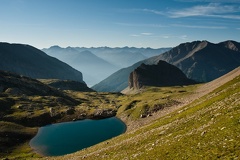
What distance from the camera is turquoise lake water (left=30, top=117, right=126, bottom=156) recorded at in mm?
112425

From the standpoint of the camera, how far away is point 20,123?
152625mm

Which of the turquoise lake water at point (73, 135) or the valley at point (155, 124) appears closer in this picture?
the valley at point (155, 124)

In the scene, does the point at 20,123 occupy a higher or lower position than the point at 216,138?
lower

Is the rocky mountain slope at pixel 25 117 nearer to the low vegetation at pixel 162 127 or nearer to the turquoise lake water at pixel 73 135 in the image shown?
the low vegetation at pixel 162 127

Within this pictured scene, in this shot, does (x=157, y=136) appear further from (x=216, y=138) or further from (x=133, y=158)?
(x=216, y=138)

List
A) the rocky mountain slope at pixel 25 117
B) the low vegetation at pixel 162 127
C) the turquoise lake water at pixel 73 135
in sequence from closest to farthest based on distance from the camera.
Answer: the low vegetation at pixel 162 127, the turquoise lake water at pixel 73 135, the rocky mountain slope at pixel 25 117

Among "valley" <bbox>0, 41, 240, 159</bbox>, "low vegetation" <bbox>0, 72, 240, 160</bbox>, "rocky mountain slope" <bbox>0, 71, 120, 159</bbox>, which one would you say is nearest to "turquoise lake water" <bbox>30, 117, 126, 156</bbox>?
"valley" <bbox>0, 41, 240, 159</bbox>

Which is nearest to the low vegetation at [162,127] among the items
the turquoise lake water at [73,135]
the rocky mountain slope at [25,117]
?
the rocky mountain slope at [25,117]

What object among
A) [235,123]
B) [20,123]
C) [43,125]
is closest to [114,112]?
[43,125]

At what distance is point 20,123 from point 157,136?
131 metres

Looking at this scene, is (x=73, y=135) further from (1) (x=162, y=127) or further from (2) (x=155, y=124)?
(1) (x=162, y=127)

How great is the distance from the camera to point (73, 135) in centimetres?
13438

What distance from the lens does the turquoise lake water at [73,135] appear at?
112 m

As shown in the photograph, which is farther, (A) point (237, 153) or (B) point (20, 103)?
(B) point (20, 103)
